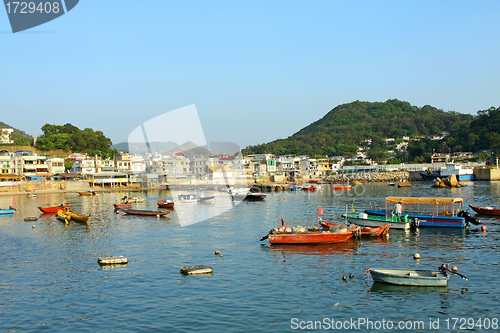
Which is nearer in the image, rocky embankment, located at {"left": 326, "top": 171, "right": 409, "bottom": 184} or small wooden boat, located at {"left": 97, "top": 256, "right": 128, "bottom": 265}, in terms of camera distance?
small wooden boat, located at {"left": 97, "top": 256, "right": 128, "bottom": 265}

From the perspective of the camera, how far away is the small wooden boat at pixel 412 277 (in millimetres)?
17078

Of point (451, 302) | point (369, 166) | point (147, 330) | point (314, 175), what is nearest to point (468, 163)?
point (369, 166)

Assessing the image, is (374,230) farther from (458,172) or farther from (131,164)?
(131,164)

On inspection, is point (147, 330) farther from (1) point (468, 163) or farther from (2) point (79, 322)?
(1) point (468, 163)

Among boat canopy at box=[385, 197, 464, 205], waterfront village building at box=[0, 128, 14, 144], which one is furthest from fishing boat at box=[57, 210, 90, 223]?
waterfront village building at box=[0, 128, 14, 144]

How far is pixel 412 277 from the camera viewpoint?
17.2 meters

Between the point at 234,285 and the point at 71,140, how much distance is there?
113m

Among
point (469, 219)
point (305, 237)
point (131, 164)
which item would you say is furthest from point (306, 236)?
point (131, 164)

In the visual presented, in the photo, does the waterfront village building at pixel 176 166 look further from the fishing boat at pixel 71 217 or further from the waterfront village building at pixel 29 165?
the fishing boat at pixel 71 217

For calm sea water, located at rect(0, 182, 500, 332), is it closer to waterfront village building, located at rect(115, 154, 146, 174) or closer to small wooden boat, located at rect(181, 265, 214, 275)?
small wooden boat, located at rect(181, 265, 214, 275)

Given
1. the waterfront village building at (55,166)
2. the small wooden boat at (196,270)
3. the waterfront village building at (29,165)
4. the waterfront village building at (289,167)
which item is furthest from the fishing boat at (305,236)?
the waterfront village building at (289,167)

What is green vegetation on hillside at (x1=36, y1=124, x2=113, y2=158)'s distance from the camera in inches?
4525

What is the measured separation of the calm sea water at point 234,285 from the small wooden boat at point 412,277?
30 cm

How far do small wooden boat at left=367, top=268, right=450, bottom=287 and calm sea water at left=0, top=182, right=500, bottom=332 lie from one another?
30 cm
